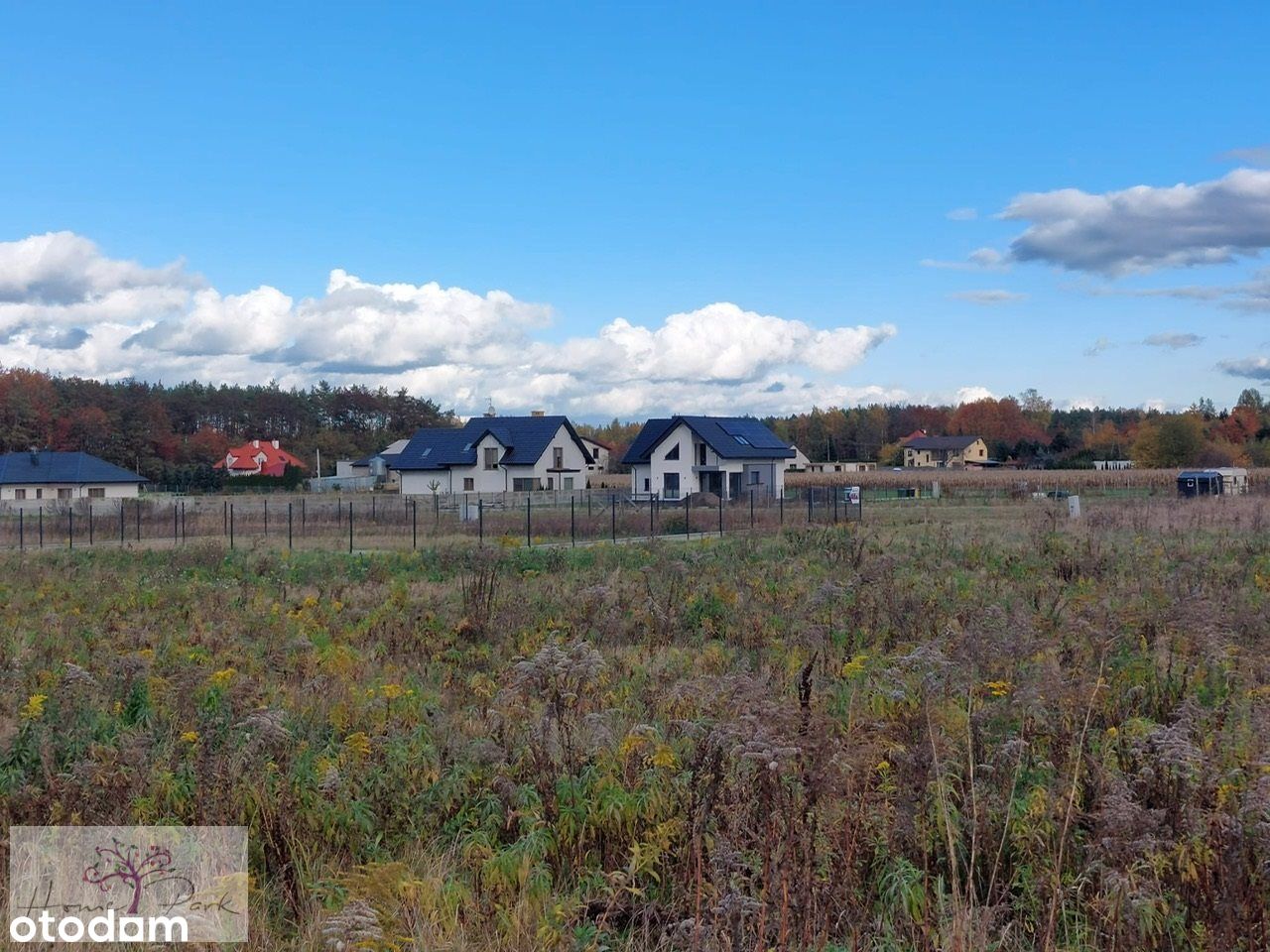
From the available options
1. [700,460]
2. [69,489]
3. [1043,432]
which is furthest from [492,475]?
[1043,432]

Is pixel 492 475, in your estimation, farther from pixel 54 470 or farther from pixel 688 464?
pixel 54 470

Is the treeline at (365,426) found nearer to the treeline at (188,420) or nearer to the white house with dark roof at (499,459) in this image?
the treeline at (188,420)

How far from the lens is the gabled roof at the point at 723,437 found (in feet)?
189

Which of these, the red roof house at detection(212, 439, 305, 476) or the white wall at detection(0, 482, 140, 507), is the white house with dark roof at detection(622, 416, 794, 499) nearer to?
the white wall at detection(0, 482, 140, 507)

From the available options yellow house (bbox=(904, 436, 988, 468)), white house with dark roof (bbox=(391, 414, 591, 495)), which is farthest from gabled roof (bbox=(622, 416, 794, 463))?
yellow house (bbox=(904, 436, 988, 468))

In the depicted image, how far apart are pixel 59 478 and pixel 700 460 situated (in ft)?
124

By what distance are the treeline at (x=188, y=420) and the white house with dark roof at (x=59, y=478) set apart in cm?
1638

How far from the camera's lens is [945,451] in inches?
5138

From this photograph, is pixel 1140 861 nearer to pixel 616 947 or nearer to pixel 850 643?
pixel 616 947

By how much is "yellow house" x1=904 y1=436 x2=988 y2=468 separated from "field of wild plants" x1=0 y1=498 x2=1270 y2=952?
121 m

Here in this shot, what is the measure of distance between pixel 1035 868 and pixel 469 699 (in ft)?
17.1
